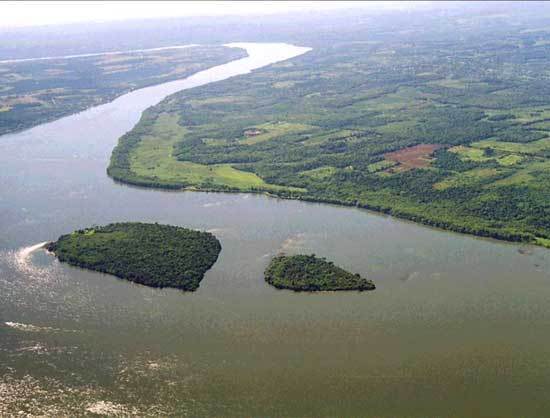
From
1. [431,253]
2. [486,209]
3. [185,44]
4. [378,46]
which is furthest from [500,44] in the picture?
[431,253]

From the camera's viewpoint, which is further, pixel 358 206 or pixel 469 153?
pixel 469 153

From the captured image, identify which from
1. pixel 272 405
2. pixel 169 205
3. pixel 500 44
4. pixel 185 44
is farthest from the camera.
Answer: pixel 185 44

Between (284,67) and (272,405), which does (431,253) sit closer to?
(272,405)

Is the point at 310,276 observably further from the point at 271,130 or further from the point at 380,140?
the point at 271,130

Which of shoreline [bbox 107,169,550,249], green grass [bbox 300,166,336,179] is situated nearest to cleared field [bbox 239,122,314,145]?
green grass [bbox 300,166,336,179]

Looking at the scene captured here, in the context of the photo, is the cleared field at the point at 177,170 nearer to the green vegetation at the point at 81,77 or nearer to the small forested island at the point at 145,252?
the small forested island at the point at 145,252

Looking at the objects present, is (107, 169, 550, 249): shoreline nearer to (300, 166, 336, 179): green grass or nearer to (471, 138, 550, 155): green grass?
(300, 166, 336, 179): green grass

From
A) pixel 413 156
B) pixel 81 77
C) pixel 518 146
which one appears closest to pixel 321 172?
pixel 413 156
